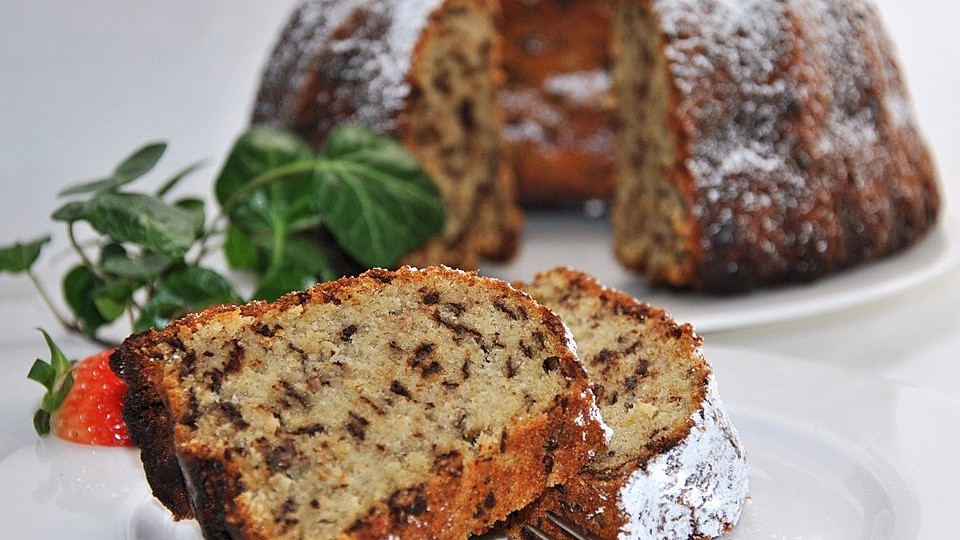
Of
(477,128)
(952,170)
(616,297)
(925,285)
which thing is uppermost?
(616,297)

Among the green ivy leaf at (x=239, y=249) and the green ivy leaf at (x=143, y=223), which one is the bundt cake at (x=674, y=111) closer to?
the green ivy leaf at (x=239, y=249)

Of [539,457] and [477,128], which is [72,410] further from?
[477,128]

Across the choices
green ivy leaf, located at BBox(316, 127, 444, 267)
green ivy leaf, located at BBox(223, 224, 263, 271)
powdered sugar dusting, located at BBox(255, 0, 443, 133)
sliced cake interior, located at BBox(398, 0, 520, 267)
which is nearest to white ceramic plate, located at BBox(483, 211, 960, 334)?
sliced cake interior, located at BBox(398, 0, 520, 267)

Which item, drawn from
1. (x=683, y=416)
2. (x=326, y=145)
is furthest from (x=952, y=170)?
(x=683, y=416)

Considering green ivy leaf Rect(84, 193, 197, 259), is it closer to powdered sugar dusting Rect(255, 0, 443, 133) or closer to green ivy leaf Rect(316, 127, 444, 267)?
green ivy leaf Rect(316, 127, 444, 267)

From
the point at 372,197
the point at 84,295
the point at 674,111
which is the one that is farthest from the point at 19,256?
the point at 674,111

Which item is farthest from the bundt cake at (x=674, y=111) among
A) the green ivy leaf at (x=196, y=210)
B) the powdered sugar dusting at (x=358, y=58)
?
the green ivy leaf at (x=196, y=210)
